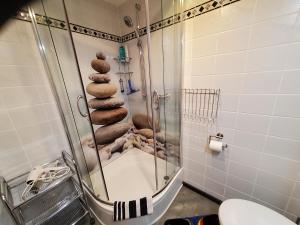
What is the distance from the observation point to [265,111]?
944 mm

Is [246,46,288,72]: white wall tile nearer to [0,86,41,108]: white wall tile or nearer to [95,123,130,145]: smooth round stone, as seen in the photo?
[95,123,130,145]: smooth round stone

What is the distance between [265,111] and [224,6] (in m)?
0.83

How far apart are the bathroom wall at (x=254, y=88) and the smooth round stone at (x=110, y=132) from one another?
1.12 m

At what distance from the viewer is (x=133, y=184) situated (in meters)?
1.56

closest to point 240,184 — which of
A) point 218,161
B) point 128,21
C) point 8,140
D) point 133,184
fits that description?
point 218,161

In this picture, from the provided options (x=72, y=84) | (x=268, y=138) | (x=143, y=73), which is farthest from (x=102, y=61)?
(x=268, y=138)

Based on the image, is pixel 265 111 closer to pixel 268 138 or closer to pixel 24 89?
pixel 268 138

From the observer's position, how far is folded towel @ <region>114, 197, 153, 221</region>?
111cm

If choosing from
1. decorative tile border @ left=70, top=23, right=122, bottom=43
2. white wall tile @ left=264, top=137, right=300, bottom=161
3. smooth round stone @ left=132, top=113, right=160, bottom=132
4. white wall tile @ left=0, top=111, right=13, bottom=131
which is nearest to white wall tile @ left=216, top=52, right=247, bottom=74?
white wall tile @ left=264, top=137, right=300, bottom=161

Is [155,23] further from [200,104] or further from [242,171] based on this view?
[242,171]

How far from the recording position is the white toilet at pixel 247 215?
2.80 ft

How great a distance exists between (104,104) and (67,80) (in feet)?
1.99

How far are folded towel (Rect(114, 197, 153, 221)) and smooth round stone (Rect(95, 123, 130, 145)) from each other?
2.61ft

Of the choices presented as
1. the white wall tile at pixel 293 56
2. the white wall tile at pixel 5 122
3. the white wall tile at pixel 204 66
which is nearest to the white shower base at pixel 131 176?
the white wall tile at pixel 5 122
